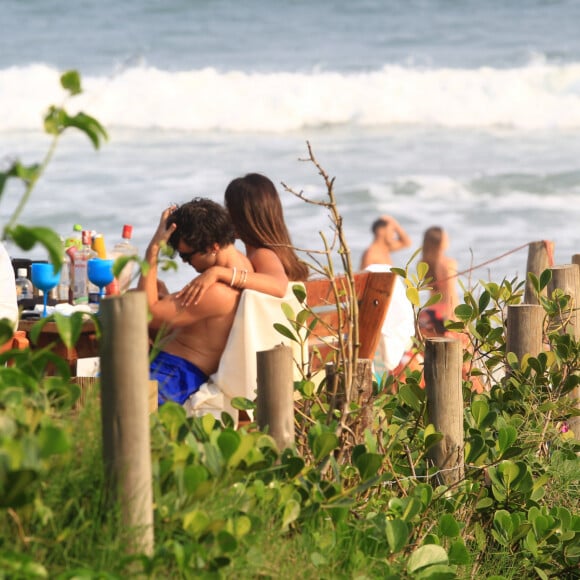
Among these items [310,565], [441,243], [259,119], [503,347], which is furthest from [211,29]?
[310,565]

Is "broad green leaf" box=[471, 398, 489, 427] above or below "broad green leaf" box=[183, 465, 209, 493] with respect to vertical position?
below

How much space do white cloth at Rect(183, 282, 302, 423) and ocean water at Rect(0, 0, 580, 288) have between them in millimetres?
14400

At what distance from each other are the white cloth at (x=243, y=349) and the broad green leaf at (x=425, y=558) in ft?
6.20

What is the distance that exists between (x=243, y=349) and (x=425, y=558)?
195 cm

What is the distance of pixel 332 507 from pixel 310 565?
7.1 inches

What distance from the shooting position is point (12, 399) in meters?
1.53

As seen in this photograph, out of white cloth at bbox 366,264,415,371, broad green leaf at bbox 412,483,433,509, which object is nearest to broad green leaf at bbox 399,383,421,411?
broad green leaf at bbox 412,483,433,509

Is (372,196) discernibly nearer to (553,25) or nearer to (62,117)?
(553,25)

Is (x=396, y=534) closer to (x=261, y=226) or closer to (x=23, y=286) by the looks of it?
(x=261, y=226)

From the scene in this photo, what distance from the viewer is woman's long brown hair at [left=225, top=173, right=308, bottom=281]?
4.16 m

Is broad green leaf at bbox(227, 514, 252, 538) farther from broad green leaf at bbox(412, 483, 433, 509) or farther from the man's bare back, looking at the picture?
the man's bare back

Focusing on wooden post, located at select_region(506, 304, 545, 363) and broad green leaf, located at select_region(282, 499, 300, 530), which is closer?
broad green leaf, located at select_region(282, 499, 300, 530)

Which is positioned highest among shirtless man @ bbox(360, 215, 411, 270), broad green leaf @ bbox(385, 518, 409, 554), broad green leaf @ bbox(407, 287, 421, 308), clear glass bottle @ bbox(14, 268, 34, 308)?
shirtless man @ bbox(360, 215, 411, 270)

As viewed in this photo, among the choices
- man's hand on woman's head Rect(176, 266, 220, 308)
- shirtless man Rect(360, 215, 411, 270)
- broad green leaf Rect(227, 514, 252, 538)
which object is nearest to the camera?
broad green leaf Rect(227, 514, 252, 538)
